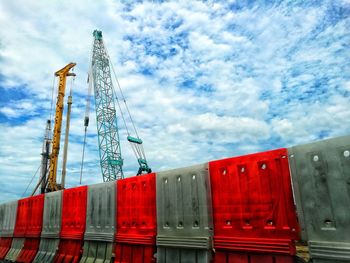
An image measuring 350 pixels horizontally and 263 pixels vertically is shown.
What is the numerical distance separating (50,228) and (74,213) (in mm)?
1803

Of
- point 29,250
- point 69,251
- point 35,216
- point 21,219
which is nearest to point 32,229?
point 35,216

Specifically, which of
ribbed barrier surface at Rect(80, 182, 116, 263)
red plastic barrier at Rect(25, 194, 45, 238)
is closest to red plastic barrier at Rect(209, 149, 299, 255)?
ribbed barrier surface at Rect(80, 182, 116, 263)

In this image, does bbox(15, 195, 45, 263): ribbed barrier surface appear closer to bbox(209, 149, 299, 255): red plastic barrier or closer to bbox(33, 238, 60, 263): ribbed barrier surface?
bbox(33, 238, 60, 263): ribbed barrier surface

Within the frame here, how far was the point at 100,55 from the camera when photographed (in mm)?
52125

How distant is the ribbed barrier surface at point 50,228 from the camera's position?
32.1 ft

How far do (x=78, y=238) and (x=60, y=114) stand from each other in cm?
2578

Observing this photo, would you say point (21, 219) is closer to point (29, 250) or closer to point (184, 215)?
point (29, 250)

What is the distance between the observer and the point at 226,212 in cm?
517

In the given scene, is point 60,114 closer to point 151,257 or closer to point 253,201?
point 151,257

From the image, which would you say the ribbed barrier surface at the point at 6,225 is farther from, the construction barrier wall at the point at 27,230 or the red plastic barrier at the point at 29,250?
the red plastic barrier at the point at 29,250

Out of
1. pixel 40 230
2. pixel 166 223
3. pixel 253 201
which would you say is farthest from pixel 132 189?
pixel 40 230

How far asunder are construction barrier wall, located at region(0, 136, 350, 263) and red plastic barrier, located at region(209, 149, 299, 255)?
0.05ft

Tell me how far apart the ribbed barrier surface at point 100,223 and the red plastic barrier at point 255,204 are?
3.50m

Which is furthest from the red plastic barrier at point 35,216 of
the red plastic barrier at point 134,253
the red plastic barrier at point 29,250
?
the red plastic barrier at point 134,253
